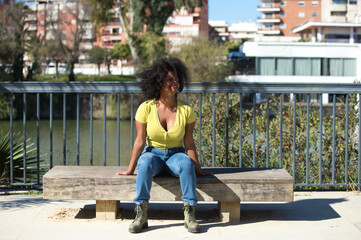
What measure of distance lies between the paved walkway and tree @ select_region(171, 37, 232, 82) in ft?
131

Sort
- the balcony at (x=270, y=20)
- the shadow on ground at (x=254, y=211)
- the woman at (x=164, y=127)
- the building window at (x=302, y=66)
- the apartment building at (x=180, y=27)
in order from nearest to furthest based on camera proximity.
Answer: the woman at (x=164, y=127)
the shadow on ground at (x=254, y=211)
the building window at (x=302, y=66)
the apartment building at (x=180, y=27)
the balcony at (x=270, y=20)

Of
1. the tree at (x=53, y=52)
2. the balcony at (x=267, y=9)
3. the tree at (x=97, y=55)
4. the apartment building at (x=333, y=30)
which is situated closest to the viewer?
the tree at (x=53, y=52)

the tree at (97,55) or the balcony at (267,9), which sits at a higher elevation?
the balcony at (267,9)

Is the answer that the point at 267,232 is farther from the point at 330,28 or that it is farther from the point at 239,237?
the point at 330,28

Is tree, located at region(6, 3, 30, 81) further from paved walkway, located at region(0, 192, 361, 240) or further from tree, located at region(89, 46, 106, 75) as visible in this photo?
paved walkway, located at region(0, 192, 361, 240)

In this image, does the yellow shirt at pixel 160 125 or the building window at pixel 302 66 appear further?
the building window at pixel 302 66

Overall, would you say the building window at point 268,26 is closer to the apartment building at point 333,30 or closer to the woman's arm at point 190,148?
the apartment building at point 333,30

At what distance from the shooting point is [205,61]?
46531 millimetres

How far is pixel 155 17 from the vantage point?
46.4 meters

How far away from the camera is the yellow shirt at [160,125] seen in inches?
163

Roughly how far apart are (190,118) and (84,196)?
1031mm

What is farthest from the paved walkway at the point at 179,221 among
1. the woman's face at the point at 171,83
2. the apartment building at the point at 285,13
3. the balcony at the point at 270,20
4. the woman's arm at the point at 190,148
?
the balcony at the point at 270,20

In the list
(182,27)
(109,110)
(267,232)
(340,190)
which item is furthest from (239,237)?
(182,27)

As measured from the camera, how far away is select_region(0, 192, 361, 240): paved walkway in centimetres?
396
